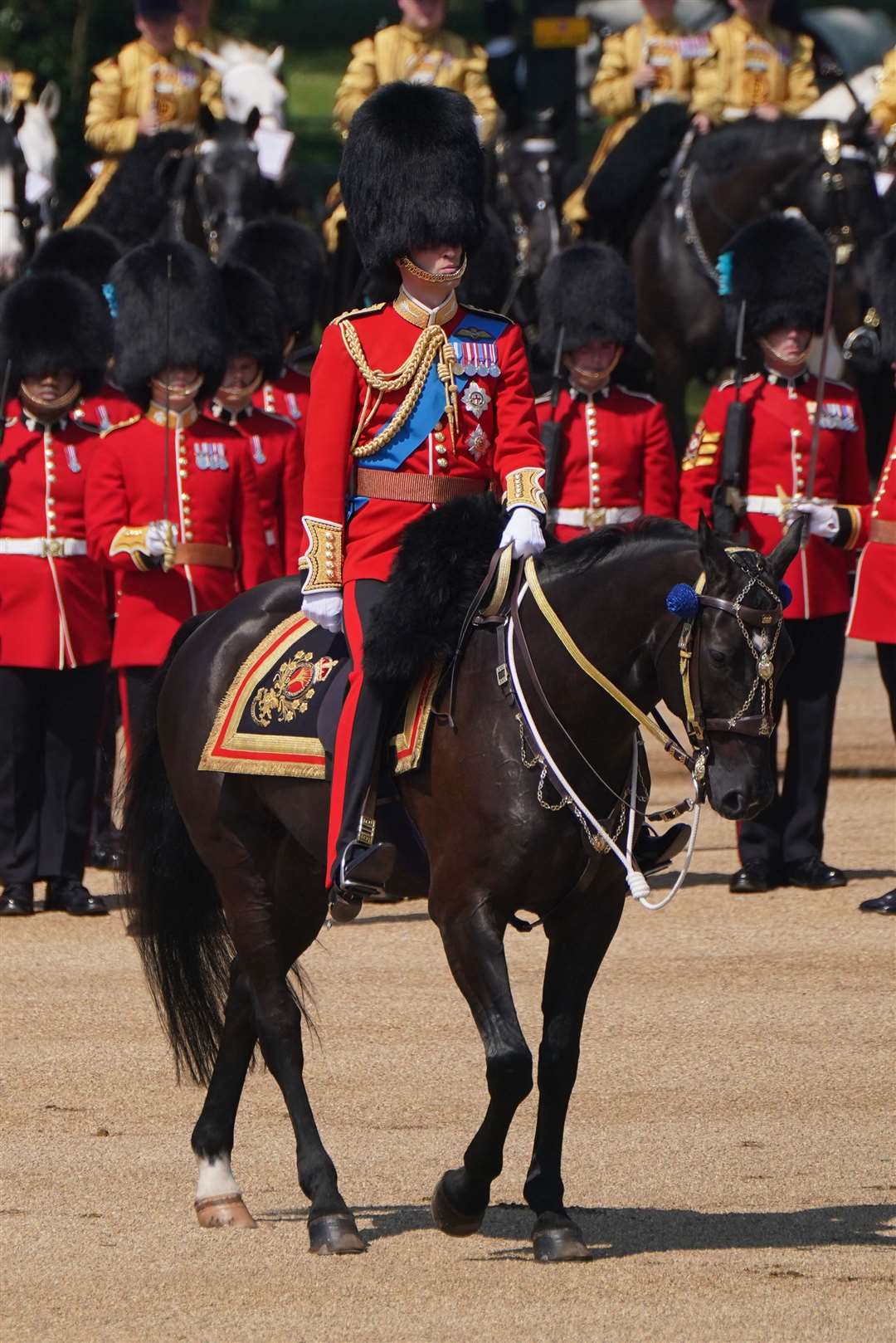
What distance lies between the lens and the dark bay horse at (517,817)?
171 inches

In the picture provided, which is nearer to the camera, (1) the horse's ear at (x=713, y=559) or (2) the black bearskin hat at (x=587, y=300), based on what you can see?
(1) the horse's ear at (x=713, y=559)

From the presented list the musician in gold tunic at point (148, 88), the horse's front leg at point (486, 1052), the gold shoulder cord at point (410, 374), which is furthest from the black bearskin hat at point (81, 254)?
the horse's front leg at point (486, 1052)

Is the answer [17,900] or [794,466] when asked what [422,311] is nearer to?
[794,466]

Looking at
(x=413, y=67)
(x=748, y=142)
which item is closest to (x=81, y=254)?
(x=413, y=67)

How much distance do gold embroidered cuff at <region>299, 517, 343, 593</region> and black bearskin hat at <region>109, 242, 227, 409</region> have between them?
110 inches

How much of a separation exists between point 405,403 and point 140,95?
8.45 m

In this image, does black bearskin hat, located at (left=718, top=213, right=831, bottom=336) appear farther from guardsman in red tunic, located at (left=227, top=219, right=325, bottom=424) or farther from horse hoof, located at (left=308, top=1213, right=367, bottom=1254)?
horse hoof, located at (left=308, top=1213, right=367, bottom=1254)

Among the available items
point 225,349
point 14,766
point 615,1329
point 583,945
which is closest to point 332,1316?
point 615,1329

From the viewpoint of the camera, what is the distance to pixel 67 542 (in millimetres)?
7781

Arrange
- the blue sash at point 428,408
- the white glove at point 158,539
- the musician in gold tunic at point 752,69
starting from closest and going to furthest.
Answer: the blue sash at point 428,408
the white glove at point 158,539
the musician in gold tunic at point 752,69

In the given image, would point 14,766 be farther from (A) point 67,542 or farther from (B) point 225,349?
(B) point 225,349

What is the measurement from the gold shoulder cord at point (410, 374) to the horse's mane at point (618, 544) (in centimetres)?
39

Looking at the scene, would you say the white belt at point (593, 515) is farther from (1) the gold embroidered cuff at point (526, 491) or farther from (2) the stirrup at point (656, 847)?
(2) the stirrup at point (656, 847)

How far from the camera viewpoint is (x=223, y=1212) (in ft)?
15.8
